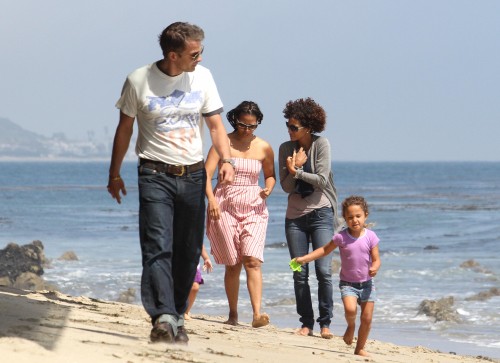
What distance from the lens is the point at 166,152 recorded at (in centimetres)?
649

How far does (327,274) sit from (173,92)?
10.2 ft

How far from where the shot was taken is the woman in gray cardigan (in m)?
9.00

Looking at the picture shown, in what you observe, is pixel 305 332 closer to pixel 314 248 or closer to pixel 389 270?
pixel 314 248

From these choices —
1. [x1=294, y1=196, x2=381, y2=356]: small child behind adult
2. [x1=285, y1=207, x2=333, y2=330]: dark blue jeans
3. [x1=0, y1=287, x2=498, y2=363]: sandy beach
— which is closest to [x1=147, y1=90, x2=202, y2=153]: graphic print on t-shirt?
[x1=0, y1=287, x2=498, y2=363]: sandy beach

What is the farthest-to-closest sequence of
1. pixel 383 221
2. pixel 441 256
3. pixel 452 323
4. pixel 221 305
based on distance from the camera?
1. pixel 383 221
2. pixel 441 256
3. pixel 221 305
4. pixel 452 323

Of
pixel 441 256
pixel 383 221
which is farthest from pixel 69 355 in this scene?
pixel 383 221

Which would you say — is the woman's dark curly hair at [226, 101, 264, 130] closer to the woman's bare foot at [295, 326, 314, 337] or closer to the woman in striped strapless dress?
the woman in striped strapless dress

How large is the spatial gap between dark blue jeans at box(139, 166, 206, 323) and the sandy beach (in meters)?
0.27

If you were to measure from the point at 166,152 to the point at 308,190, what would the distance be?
269cm

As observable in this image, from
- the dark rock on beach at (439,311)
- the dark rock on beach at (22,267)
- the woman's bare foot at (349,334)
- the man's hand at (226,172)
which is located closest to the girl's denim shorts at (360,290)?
the woman's bare foot at (349,334)

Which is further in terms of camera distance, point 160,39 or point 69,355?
point 160,39

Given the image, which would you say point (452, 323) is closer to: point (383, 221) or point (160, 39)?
point (160, 39)

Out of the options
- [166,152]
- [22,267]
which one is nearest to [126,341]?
[166,152]

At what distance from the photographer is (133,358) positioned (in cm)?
589
